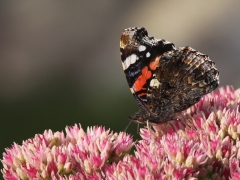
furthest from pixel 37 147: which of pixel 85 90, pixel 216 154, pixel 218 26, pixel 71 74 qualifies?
pixel 218 26

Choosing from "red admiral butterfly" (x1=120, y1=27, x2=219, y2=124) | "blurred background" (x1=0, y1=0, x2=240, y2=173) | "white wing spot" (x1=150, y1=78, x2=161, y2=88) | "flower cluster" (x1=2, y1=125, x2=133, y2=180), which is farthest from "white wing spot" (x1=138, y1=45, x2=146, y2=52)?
"blurred background" (x1=0, y1=0, x2=240, y2=173)

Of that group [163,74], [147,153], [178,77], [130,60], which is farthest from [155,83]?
[147,153]

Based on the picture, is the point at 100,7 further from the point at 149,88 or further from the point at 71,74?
the point at 149,88

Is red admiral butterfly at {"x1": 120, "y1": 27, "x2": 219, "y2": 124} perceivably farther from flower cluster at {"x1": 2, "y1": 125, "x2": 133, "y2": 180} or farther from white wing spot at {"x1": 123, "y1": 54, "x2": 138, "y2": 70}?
flower cluster at {"x1": 2, "y1": 125, "x2": 133, "y2": 180}

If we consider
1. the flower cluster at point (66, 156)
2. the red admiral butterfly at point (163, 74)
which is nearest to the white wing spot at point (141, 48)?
the red admiral butterfly at point (163, 74)

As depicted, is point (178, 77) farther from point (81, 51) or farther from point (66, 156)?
point (81, 51)

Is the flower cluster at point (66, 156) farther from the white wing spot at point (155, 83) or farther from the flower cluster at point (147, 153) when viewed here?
the white wing spot at point (155, 83)

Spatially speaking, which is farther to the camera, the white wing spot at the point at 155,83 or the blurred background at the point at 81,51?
the blurred background at the point at 81,51
